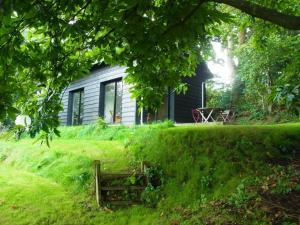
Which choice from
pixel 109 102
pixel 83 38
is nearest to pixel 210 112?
pixel 109 102

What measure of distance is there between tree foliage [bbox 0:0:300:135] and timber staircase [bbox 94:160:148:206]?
2216mm

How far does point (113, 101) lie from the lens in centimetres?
1925

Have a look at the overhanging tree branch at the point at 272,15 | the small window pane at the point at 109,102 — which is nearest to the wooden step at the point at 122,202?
the overhanging tree branch at the point at 272,15

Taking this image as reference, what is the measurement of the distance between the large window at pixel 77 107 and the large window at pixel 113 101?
119 inches

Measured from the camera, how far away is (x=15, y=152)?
1455cm

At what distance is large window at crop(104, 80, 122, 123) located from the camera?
18.9m

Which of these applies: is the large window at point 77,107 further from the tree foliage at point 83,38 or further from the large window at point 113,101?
the tree foliage at point 83,38

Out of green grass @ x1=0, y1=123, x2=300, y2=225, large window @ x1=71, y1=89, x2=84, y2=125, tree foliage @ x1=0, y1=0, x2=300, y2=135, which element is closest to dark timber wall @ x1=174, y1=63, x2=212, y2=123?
large window @ x1=71, y1=89, x2=84, y2=125

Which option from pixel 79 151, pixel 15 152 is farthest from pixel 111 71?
pixel 79 151

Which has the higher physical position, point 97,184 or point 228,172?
point 228,172

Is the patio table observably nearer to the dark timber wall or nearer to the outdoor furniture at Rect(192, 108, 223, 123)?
the outdoor furniture at Rect(192, 108, 223, 123)

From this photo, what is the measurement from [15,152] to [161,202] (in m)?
8.82

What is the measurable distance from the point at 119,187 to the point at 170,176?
3.82 ft

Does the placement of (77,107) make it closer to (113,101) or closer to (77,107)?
(77,107)
